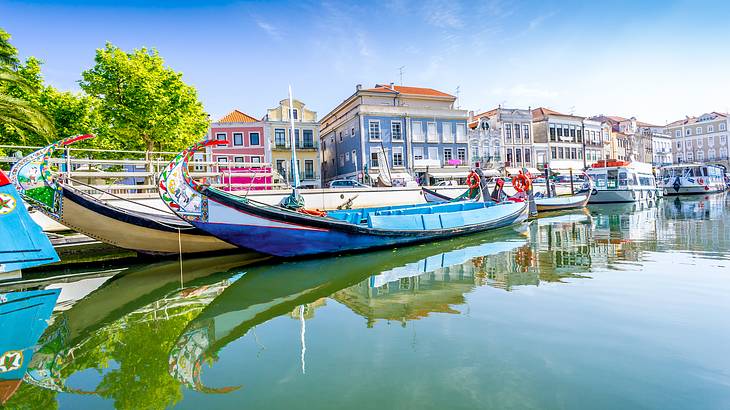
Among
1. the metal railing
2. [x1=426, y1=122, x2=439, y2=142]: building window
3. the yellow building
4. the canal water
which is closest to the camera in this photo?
the canal water

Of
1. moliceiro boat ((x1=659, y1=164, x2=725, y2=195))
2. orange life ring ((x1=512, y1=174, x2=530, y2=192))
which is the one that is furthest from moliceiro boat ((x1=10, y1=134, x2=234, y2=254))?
moliceiro boat ((x1=659, y1=164, x2=725, y2=195))

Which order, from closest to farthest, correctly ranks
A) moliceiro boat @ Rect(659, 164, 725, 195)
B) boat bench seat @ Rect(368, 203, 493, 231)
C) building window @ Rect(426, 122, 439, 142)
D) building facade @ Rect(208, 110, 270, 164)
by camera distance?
boat bench seat @ Rect(368, 203, 493, 231) < building facade @ Rect(208, 110, 270, 164) < building window @ Rect(426, 122, 439, 142) < moliceiro boat @ Rect(659, 164, 725, 195)

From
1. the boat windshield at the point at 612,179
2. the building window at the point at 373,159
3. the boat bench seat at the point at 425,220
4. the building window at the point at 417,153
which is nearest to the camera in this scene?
the boat bench seat at the point at 425,220

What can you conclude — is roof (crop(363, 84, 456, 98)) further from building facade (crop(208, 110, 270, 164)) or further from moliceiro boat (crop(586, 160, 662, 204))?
moliceiro boat (crop(586, 160, 662, 204))

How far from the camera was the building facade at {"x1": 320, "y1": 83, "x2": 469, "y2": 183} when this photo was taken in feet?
117

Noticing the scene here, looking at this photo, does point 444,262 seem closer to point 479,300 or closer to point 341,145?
point 479,300

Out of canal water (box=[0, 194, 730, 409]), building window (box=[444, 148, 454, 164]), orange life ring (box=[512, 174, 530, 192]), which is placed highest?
building window (box=[444, 148, 454, 164])

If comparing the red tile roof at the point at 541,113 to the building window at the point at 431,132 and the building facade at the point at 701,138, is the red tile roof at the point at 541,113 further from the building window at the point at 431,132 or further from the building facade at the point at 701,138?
the building facade at the point at 701,138

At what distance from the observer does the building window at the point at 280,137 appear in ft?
118

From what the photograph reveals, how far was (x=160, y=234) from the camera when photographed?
1047 centimetres

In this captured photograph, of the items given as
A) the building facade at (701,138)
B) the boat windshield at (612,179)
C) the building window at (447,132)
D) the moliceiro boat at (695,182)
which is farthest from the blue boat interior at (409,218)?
the building facade at (701,138)

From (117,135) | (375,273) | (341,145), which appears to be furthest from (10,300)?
(341,145)

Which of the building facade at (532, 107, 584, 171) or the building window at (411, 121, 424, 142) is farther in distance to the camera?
the building facade at (532, 107, 584, 171)

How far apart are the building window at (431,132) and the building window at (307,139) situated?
10.7m
